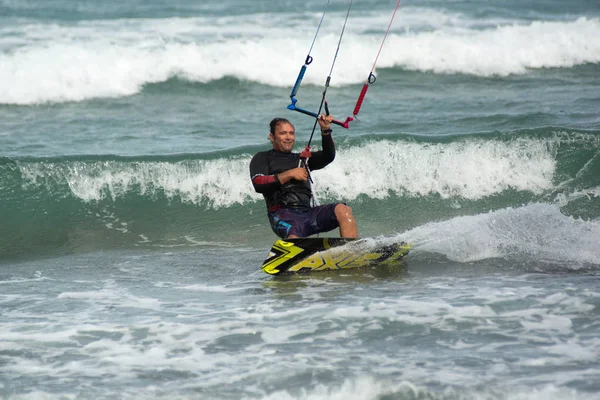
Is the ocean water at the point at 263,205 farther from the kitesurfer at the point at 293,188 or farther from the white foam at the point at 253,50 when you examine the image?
the kitesurfer at the point at 293,188

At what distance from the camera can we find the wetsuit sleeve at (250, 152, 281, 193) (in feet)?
26.0

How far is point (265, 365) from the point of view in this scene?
556 cm

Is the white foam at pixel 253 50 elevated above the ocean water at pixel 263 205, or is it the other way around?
the white foam at pixel 253 50

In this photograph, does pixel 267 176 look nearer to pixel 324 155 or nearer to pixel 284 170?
pixel 284 170

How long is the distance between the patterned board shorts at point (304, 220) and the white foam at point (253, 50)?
10597 mm

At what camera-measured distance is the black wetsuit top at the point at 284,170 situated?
26.5ft

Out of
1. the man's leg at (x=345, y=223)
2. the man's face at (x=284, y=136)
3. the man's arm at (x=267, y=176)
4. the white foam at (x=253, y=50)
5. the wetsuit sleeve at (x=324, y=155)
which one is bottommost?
the man's leg at (x=345, y=223)

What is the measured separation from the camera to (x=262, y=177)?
795 cm

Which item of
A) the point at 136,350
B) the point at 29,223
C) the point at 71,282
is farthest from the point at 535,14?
the point at 136,350

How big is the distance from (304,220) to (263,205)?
12.6 feet

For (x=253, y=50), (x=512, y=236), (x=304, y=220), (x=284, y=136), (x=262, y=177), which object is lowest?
(x=512, y=236)

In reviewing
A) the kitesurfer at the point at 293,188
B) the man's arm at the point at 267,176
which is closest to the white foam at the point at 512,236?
the kitesurfer at the point at 293,188

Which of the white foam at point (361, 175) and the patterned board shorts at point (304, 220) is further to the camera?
the white foam at point (361, 175)

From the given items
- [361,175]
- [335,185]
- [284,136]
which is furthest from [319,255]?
[361,175]
